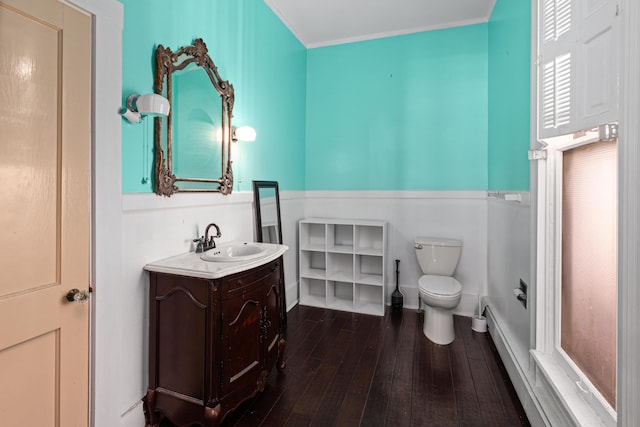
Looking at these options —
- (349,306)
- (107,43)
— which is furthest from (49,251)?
(349,306)

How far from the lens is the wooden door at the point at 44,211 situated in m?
1.06

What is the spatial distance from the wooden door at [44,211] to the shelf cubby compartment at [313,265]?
2221 millimetres

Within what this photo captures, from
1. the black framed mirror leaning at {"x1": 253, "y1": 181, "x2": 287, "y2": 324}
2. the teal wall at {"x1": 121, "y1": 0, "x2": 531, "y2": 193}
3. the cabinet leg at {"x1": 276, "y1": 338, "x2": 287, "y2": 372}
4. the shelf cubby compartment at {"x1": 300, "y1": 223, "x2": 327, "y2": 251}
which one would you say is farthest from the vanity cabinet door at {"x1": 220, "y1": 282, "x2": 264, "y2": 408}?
the shelf cubby compartment at {"x1": 300, "y1": 223, "x2": 327, "y2": 251}

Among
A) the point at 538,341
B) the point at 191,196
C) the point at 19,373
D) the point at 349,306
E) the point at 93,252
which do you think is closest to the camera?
the point at 19,373

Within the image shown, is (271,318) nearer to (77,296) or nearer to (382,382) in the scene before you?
(382,382)

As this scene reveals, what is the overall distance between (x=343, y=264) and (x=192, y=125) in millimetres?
2235

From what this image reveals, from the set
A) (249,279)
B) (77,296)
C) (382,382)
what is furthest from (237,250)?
(382,382)

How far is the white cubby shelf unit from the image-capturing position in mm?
3189

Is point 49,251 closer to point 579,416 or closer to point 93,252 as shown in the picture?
point 93,252

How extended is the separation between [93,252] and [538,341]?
2291 mm

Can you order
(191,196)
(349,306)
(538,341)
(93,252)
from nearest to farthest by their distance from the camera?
(93,252)
(538,341)
(191,196)
(349,306)

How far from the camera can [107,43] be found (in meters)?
1.36

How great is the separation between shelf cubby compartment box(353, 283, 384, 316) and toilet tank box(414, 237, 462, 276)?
55 cm

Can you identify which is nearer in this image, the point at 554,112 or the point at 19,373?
the point at 19,373
